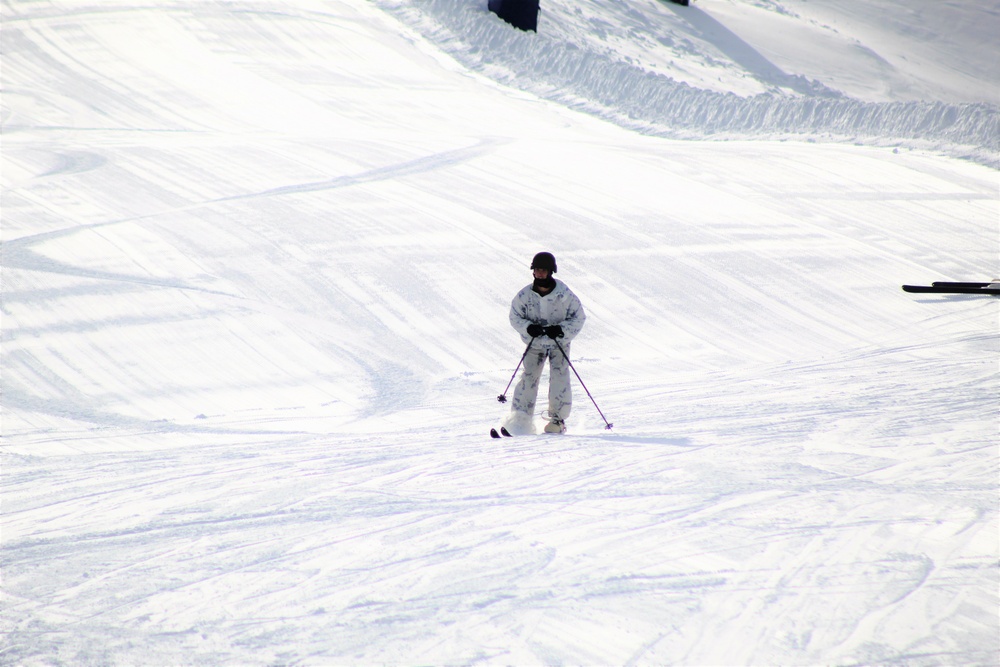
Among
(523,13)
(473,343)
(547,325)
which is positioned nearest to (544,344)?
(547,325)

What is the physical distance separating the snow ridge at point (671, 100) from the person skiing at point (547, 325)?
10.5 meters

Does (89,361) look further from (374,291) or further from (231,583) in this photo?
(231,583)

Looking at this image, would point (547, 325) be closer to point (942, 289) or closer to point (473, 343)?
point (473, 343)

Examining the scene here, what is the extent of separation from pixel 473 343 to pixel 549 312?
8.52ft

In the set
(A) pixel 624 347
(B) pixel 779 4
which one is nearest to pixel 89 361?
(A) pixel 624 347

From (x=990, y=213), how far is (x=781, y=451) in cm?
879

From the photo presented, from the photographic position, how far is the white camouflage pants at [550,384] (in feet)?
19.0

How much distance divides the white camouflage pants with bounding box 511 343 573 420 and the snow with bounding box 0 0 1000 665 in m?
0.27

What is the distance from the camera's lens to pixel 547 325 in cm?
571

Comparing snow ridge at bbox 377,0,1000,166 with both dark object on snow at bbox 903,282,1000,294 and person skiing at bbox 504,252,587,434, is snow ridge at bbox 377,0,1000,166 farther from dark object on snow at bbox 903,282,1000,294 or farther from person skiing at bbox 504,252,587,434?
person skiing at bbox 504,252,587,434

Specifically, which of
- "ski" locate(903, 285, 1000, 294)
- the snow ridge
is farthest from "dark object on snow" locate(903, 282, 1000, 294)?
the snow ridge

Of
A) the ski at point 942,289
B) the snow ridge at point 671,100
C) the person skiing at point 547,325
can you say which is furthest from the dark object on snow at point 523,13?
the person skiing at point 547,325

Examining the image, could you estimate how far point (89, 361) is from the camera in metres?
7.18

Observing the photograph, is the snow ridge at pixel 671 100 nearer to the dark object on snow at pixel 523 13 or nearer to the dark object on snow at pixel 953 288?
the dark object on snow at pixel 523 13
